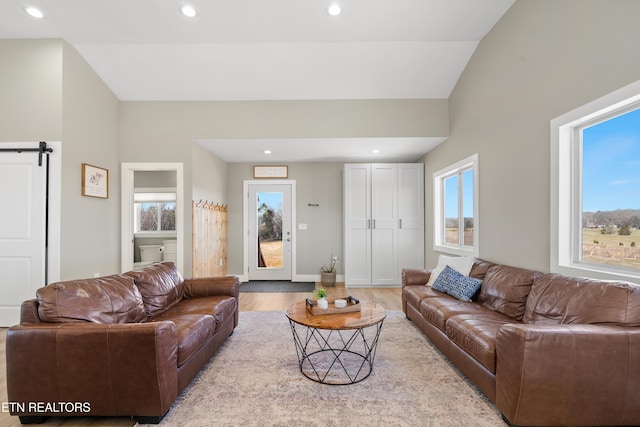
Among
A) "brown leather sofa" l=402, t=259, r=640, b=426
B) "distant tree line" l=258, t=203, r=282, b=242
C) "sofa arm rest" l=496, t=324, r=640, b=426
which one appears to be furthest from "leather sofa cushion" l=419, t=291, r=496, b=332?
"distant tree line" l=258, t=203, r=282, b=242

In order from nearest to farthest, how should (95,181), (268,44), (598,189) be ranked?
1. (598,189)
2. (268,44)
3. (95,181)

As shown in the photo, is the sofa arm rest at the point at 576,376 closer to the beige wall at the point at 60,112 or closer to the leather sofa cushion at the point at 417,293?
the leather sofa cushion at the point at 417,293

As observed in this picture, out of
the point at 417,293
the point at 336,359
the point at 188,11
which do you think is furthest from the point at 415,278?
the point at 188,11

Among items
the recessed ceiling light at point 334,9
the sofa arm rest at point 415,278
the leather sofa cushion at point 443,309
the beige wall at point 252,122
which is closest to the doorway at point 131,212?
the beige wall at point 252,122

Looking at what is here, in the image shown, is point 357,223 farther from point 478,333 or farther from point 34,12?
point 34,12

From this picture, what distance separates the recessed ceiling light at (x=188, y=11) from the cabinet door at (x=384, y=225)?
11.3ft

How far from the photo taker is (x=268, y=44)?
3.58 m

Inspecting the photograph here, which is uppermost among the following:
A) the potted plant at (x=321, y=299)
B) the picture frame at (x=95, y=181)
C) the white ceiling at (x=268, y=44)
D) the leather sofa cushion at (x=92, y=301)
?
the white ceiling at (x=268, y=44)

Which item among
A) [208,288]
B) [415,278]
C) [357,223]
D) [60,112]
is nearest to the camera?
[208,288]

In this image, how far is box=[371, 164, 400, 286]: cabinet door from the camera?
212 inches

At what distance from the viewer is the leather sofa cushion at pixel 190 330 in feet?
6.59

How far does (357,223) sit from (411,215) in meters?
0.99

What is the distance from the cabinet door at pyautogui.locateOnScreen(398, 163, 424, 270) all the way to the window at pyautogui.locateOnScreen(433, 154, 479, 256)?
0.43 metres

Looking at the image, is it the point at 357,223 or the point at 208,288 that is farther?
the point at 357,223
